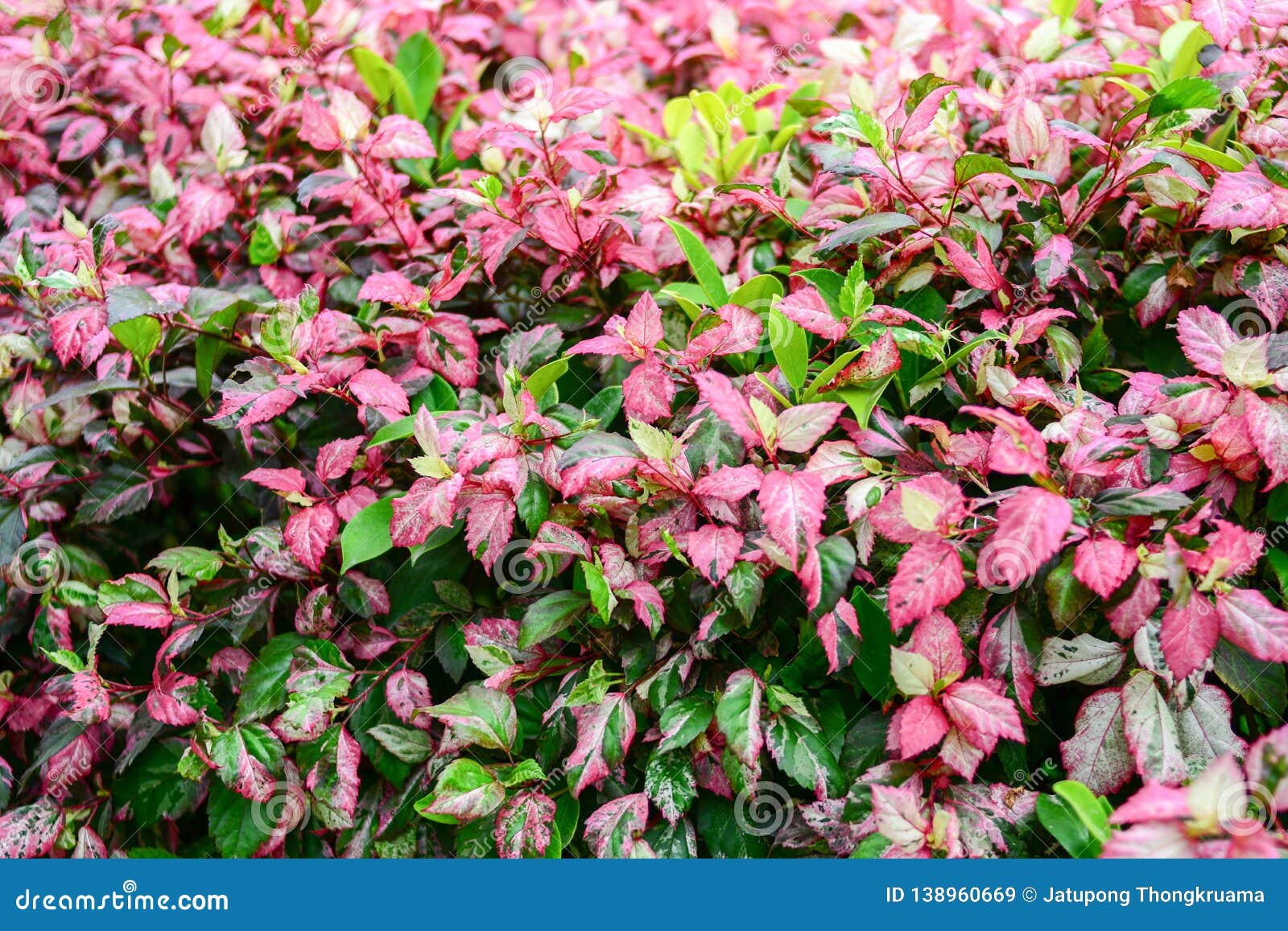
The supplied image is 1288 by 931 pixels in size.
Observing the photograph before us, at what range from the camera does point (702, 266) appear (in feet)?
5.32

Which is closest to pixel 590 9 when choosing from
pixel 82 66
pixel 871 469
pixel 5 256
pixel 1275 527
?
pixel 82 66

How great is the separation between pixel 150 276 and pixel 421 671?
→ 1.06 meters

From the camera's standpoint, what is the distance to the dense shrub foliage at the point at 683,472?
1265 mm

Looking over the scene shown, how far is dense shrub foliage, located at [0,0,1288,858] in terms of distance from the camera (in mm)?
1265

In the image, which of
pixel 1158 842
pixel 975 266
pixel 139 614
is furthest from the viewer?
pixel 139 614

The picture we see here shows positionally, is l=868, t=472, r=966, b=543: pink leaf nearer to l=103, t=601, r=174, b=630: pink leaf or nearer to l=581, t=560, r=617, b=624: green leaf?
l=581, t=560, r=617, b=624: green leaf

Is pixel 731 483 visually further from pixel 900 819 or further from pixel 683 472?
pixel 900 819

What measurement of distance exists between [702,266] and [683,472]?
442mm

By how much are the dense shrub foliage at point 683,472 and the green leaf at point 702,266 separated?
1 centimetres

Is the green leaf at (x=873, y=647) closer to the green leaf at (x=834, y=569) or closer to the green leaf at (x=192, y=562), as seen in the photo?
the green leaf at (x=834, y=569)

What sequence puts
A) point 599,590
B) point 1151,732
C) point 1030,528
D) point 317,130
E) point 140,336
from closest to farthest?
point 1030,528
point 1151,732
point 599,590
point 140,336
point 317,130

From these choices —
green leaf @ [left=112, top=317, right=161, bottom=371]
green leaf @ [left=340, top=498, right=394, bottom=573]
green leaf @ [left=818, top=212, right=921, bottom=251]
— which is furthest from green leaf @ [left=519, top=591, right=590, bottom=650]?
green leaf @ [left=112, top=317, right=161, bottom=371]

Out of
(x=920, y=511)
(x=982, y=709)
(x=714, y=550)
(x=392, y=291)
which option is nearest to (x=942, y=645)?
(x=982, y=709)

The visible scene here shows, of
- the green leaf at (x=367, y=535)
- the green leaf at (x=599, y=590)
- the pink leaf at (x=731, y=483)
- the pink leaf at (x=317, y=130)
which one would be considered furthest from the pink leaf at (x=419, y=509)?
the pink leaf at (x=317, y=130)
